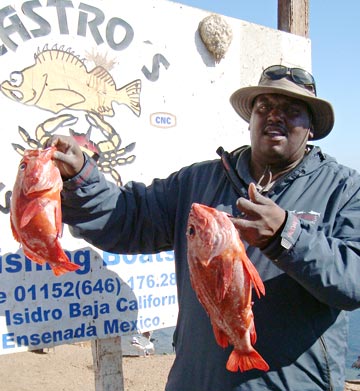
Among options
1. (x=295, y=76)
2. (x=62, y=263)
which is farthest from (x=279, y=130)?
(x=62, y=263)

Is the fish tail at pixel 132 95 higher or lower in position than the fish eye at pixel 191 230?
higher

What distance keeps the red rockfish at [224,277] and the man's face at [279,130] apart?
2.23 feet

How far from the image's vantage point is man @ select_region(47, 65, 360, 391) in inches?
75.3

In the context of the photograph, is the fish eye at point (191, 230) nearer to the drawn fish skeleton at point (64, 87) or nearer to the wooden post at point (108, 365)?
the drawn fish skeleton at point (64, 87)

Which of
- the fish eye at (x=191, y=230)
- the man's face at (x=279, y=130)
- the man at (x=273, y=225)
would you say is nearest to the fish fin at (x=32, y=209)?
the man at (x=273, y=225)

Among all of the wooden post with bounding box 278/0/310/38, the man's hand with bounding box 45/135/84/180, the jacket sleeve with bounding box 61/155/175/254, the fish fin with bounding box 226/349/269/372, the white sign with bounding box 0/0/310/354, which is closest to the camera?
the fish fin with bounding box 226/349/269/372

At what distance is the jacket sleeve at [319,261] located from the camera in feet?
6.04

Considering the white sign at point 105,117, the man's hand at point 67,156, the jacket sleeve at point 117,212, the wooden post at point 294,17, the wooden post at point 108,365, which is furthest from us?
the wooden post at point 294,17

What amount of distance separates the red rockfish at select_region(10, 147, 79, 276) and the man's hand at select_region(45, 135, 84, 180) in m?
0.16

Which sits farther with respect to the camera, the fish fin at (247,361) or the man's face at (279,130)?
the man's face at (279,130)

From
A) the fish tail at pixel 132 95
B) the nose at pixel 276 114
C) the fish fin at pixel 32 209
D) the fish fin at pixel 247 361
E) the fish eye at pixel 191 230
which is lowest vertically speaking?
the fish fin at pixel 247 361

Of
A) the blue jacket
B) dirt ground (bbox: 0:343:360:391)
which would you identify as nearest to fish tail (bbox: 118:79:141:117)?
the blue jacket

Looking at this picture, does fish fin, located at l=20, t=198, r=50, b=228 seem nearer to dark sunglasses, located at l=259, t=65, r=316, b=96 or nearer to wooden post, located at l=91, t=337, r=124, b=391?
dark sunglasses, located at l=259, t=65, r=316, b=96

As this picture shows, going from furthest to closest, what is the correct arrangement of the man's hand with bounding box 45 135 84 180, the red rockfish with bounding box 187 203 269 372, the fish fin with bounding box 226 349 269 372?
the man's hand with bounding box 45 135 84 180, the fish fin with bounding box 226 349 269 372, the red rockfish with bounding box 187 203 269 372
